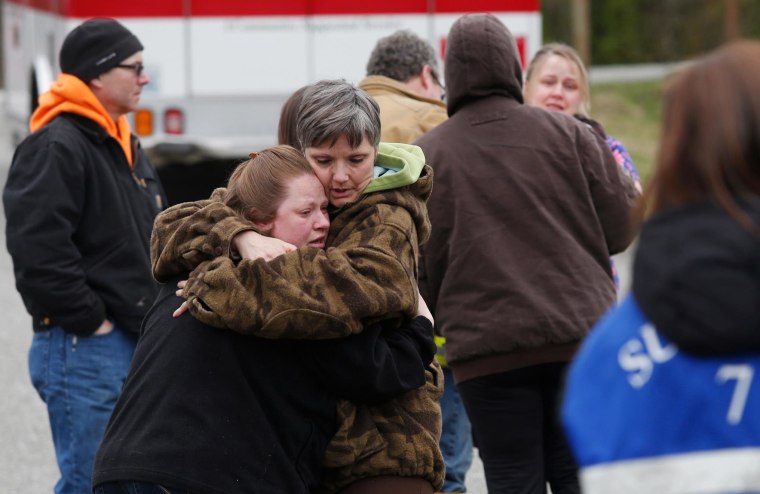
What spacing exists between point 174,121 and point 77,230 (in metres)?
5.09

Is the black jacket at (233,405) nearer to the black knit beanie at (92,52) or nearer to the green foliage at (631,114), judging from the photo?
the black knit beanie at (92,52)

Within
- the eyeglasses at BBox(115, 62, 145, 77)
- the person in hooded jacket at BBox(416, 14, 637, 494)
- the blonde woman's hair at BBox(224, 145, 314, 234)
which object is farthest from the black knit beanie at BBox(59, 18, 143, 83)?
the blonde woman's hair at BBox(224, 145, 314, 234)

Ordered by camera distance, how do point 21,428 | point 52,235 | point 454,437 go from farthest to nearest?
point 21,428 → point 454,437 → point 52,235

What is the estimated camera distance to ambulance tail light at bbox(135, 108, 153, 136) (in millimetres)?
9250

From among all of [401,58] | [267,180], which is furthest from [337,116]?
[401,58]

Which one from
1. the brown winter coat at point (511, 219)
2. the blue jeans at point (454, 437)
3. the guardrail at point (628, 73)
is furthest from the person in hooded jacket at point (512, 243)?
the guardrail at point (628, 73)

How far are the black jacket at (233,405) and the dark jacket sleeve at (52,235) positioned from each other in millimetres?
1557

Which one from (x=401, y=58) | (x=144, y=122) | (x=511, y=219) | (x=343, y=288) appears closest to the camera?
(x=343, y=288)

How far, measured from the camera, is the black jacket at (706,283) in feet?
5.71

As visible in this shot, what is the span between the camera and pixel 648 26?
27406mm

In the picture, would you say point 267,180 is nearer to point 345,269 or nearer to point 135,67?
point 345,269

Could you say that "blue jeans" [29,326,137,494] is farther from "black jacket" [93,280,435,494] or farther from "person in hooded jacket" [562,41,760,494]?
"person in hooded jacket" [562,41,760,494]

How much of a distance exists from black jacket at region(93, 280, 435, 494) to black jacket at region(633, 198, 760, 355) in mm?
1031

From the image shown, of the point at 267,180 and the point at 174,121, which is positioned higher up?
the point at 267,180
